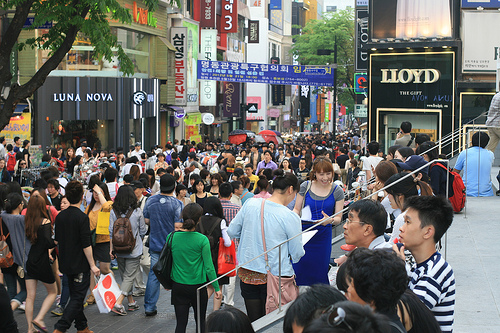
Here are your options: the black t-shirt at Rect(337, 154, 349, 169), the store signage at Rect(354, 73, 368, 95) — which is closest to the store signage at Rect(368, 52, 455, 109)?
the black t-shirt at Rect(337, 154, 349, 169)

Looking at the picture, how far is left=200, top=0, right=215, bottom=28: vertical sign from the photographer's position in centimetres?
4294

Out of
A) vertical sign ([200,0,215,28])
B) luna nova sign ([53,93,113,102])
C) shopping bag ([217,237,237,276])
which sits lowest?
shopping bag ([217,237,237,276])

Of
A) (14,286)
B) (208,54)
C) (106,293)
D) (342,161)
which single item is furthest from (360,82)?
(14,286)

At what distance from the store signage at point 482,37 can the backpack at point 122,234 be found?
751 inches

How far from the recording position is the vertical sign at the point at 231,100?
175 ft

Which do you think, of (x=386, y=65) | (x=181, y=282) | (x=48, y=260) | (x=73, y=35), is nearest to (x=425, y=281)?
(x=181, y=282)

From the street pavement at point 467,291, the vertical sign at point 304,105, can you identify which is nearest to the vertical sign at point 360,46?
the street pavement at point 467,291

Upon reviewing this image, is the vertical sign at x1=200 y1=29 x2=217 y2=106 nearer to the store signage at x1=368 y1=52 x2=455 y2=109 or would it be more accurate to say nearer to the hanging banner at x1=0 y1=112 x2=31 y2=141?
the store signage at x1=368 y1=52 x2=455 y2=109

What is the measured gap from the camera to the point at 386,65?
86.5 feet

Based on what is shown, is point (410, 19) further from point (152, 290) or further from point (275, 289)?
point (275, 289)

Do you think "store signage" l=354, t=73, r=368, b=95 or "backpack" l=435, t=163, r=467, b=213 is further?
"store signage" l=354, t=73, r=368, b=95

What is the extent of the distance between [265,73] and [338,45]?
723 inches

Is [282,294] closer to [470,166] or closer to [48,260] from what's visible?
[48,260]

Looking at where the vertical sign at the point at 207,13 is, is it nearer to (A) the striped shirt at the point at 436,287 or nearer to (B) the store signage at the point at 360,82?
(B) the store signage at the point at 360,82
